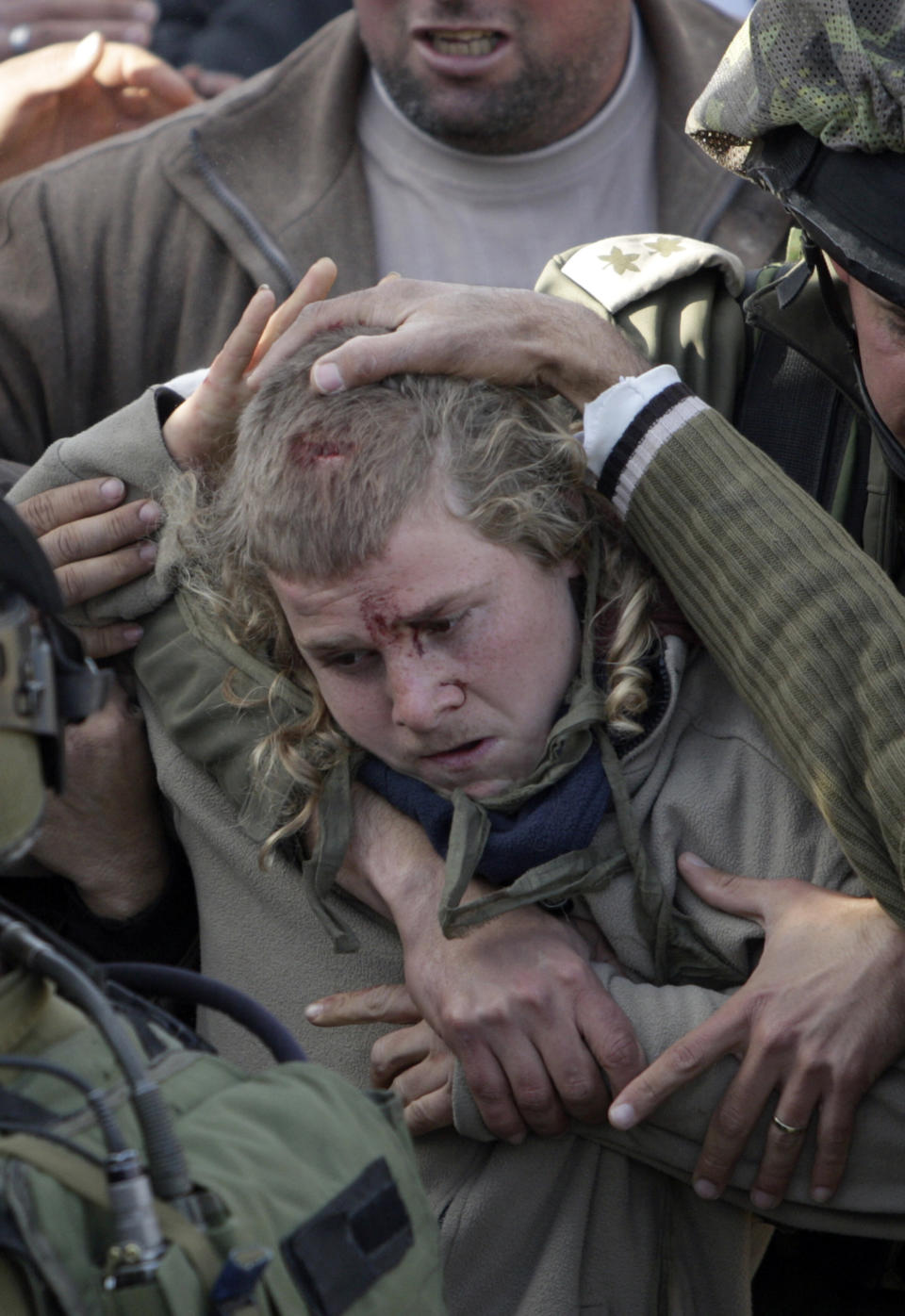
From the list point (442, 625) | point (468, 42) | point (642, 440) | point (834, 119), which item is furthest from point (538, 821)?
point (468, 42)

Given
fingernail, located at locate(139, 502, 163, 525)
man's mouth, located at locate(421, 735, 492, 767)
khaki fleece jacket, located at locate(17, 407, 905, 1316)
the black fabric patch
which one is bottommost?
khaki fleece jacket, located at locate(17, 407, 905, 1316)

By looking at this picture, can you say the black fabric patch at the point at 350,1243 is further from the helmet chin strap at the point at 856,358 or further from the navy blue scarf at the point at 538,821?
the helmet chin strap at the point at 856,358

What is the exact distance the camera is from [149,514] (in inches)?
82.5

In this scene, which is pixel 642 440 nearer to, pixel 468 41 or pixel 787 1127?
pixel 787 1127

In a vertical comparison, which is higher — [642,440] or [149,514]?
[642,440]

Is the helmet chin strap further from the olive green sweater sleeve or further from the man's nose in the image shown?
the man's nose


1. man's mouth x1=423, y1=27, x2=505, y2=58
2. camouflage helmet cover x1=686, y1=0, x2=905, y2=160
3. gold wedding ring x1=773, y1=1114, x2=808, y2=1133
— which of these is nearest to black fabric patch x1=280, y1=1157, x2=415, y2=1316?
gold wedding ring x1=773, y1=1114, x2=808, y2=1133

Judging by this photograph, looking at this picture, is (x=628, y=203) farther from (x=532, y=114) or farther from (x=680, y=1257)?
(x=680, y=1257)

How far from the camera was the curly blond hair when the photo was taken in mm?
1732

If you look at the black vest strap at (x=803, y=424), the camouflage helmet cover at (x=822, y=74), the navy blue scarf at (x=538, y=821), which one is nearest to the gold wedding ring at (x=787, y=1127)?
the navy blue scarf at (x=538, y=821)

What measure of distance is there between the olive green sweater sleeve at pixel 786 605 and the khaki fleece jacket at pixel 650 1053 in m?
0.08

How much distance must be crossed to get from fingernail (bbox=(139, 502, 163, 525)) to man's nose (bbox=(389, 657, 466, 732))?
1.80ft

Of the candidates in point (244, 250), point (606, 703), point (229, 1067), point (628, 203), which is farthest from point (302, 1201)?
point (628, 203)

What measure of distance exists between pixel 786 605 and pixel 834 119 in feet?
1.88
